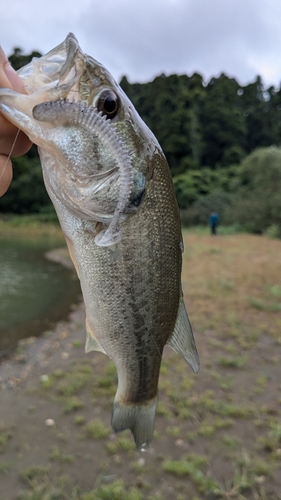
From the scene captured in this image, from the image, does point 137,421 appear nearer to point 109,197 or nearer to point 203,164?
point 109,197

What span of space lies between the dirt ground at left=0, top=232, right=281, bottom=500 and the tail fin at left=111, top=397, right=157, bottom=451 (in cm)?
199

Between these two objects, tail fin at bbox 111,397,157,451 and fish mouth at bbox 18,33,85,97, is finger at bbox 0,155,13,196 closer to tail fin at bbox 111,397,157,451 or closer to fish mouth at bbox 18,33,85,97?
fish mouth at bbox 18,33,85,97

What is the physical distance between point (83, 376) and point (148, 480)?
7.63 feet

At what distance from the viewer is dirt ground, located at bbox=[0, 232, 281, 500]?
3.53 m

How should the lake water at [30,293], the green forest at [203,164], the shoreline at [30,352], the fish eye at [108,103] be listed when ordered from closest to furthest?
the fish eye at [108,103]
the shoreline at [30,352]
the lake water at [30,293]
the green forest at [203,164]

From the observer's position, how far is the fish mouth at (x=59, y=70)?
52.8 inches

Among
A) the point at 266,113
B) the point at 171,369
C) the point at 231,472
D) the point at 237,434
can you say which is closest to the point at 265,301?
the point at 171,369

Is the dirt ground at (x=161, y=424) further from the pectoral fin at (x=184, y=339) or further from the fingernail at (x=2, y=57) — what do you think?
the fingernail at (x=2, y=57)

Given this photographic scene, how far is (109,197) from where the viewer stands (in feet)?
4.56

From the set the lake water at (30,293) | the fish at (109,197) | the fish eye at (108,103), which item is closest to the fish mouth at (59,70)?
the fish at (109,197)

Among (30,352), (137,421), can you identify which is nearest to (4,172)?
(137,421)

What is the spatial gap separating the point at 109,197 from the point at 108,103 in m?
0.37

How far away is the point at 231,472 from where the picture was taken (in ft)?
12.0

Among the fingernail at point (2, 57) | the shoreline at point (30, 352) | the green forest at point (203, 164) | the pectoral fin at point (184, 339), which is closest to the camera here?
the fingernail at point (2, 57)
